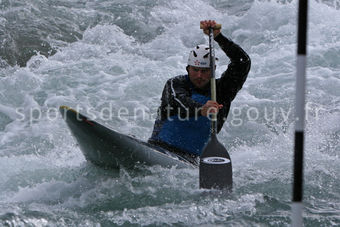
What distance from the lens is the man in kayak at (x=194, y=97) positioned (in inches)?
199

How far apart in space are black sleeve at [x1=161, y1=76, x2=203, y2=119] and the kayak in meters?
0.40

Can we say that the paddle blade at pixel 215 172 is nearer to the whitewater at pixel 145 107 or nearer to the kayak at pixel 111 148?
the whitewater at pixel 145 107

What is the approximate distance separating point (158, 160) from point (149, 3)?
9980mm

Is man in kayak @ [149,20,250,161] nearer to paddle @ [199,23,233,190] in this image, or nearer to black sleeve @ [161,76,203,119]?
black sleeve @ [161,76,203,119]

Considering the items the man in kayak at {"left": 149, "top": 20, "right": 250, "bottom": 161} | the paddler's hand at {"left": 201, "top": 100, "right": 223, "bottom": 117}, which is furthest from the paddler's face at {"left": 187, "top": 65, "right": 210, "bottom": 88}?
the paddler's hand at {"left": 201, "top": 100, "right": 223, "bottom": 117}

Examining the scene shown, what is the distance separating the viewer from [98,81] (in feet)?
31.3

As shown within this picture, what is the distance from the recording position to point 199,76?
5090 millimetres

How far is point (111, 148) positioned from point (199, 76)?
1.12 meters

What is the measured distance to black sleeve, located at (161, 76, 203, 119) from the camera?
4.89 meters

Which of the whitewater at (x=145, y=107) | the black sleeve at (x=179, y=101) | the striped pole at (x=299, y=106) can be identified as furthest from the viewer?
the black sleeve at (x=179, y=101)

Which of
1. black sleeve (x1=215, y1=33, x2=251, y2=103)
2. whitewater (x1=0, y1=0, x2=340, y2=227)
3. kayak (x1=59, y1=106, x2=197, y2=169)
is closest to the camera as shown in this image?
whitewater (x1=0, y1=0, x2=340, y2=227)

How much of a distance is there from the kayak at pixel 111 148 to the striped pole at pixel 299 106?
2251 millimetres

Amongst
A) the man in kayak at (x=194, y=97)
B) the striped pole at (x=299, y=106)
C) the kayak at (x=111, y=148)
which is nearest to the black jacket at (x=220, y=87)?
the man in kayak at (x=194, y=97)

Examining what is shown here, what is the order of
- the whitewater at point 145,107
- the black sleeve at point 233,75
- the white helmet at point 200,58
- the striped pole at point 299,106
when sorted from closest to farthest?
1. the striped pole at point 299,106
2. the whitewater at point 145,107
3. the white helmet at point 200,58
4. the black sleeve at point 233,75
